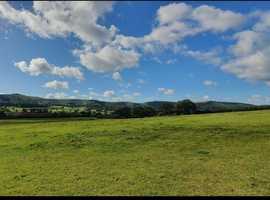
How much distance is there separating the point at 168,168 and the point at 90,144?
34.4 feet

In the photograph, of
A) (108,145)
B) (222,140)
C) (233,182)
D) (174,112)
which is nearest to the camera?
(233,182)

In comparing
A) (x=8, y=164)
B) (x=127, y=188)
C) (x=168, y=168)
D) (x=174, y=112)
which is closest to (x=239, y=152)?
(x=168, y=168)

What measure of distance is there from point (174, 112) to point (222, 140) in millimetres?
62745

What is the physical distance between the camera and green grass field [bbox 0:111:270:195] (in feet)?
39.4

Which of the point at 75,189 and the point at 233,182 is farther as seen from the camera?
the point at 233,182

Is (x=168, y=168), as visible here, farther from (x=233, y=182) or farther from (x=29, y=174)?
(x=29, y=174)

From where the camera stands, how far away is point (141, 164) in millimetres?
16641

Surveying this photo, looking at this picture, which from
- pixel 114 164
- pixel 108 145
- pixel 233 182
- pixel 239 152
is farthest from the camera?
pixel 108 145

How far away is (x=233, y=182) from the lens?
42.0 ft

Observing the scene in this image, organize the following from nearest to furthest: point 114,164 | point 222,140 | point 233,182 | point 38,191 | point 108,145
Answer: point 38,191
point 233,182
point 114,164
point 108,145
point 222,140

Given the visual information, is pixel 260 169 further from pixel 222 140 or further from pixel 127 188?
pixel 222 140

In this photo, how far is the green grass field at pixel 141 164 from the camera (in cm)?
1202

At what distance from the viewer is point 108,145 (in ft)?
77.8

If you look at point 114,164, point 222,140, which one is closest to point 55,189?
point 114,164
